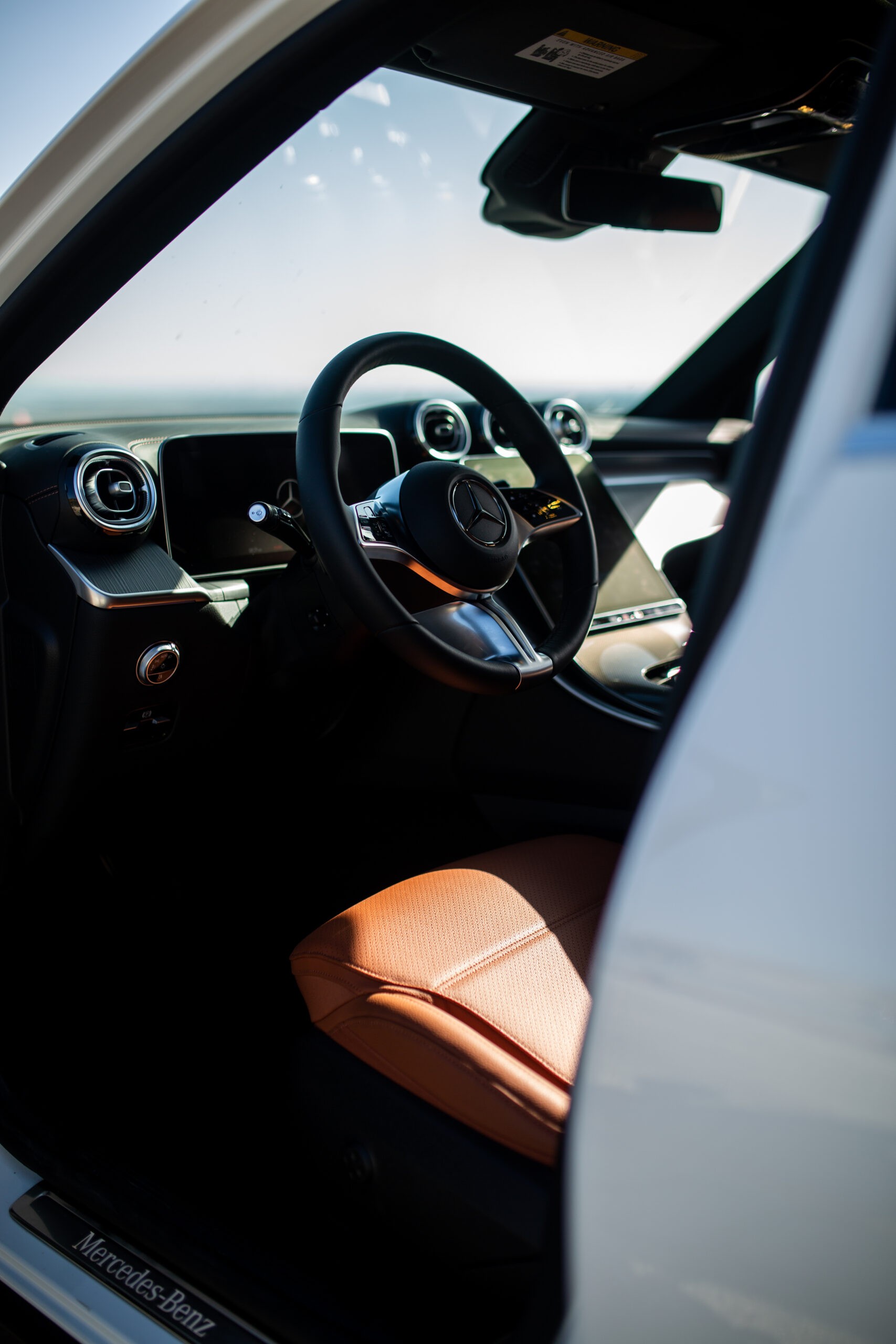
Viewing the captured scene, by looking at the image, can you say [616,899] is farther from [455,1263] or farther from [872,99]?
[455,1263]

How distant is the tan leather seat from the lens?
873mm

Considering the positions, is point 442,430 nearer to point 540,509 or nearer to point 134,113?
point 540,509

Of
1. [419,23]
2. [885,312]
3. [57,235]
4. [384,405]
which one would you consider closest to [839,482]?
[885,312]

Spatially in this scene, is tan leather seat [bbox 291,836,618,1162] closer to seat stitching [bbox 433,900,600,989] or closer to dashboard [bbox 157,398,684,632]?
seat stitching [bbox 433,900,600,989]

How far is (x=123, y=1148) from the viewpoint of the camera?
1.24 meters

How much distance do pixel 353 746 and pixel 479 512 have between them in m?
0.64

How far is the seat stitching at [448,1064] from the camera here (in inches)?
33.3

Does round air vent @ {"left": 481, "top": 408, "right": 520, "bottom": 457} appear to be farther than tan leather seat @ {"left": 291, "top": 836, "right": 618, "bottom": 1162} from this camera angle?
Yes

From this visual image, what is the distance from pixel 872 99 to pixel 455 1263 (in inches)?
41.7

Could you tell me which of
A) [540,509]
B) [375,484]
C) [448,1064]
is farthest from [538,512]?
[448,1064]

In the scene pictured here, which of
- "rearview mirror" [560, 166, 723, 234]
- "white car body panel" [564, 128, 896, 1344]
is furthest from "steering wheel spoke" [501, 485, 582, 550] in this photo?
"white car body panel" [564, 128, 896, 1344]

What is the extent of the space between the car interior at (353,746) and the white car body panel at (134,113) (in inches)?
1.0

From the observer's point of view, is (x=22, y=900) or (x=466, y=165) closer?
(x=22, y=900)

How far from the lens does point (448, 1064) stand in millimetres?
900
